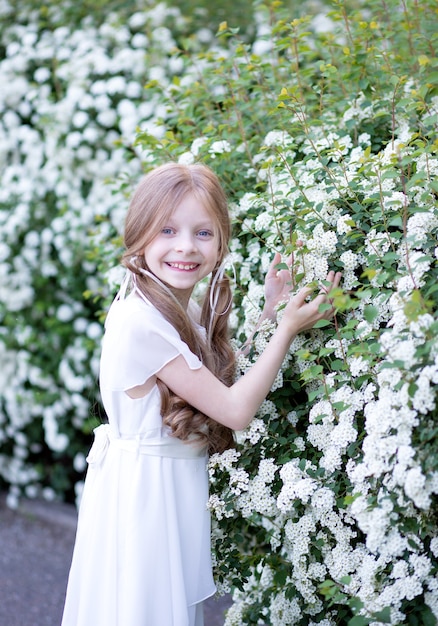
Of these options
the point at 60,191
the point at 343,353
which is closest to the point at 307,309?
the point at 343,353

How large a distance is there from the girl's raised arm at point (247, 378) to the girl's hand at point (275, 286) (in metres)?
0.18

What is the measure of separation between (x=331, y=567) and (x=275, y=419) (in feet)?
1.33

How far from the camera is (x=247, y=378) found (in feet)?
6.46

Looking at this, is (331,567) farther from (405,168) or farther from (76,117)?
(76,117)

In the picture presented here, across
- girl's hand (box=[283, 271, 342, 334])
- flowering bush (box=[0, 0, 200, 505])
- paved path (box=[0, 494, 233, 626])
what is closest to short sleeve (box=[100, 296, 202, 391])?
girl's hand (box=[283, 271, 342, 334])

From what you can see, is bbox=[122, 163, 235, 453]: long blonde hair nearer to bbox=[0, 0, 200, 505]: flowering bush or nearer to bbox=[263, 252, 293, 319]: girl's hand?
bbox=[263, 252, 293, 319]: girl's hand

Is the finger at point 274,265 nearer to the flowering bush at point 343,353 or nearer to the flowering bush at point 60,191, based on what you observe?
the flowering bush at point 343,353

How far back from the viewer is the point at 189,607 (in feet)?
6.88

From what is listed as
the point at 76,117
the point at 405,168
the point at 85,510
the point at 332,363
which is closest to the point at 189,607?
the point at 85,510

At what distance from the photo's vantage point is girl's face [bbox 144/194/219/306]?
6.76ft

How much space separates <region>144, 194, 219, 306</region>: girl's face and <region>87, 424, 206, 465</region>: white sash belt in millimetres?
394

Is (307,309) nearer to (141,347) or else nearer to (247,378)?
(247,378)

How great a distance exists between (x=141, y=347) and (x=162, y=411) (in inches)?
7.2

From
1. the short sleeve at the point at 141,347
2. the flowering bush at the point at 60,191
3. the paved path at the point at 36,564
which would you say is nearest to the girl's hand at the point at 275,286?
the short sleeve at the point at 141,347
